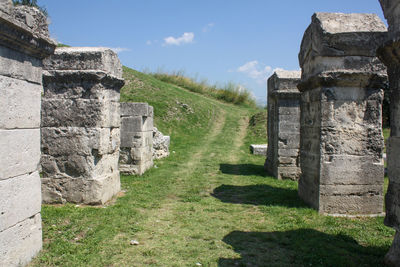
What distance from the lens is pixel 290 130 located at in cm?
923

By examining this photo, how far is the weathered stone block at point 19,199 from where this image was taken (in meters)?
3.31

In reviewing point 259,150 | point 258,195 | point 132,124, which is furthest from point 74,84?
point 259,150

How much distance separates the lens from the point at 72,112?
20.1 feet

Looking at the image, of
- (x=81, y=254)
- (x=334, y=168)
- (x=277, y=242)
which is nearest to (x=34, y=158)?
(x=81, y=254)

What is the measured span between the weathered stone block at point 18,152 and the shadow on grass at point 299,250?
2564 mm

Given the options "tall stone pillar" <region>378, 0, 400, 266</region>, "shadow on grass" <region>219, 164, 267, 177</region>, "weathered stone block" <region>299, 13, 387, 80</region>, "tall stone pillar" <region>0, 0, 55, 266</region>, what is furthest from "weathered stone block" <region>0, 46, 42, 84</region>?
"shadow on grass" <region>219, 164, 267, 177</region>

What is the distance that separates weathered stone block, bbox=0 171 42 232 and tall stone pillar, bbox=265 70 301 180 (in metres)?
6.75

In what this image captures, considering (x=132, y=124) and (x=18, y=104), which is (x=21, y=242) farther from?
(x=132, y=124)

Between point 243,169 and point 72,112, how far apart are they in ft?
20.2

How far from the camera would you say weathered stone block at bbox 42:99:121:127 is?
6.12 m

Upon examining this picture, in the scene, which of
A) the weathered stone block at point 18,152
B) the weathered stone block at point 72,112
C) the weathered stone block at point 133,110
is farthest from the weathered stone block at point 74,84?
the weathered stone block at point 133,110

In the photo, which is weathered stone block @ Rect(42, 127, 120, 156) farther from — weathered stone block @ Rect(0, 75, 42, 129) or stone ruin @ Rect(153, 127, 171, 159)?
stone ruin @ Rect(153, 127, 171, 159)

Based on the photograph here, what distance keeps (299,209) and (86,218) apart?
377cm

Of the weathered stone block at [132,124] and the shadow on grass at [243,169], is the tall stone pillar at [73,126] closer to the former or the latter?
the weathered stone block at [132,124]
